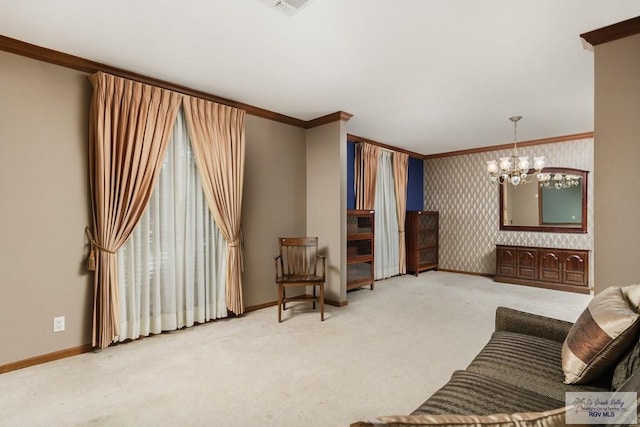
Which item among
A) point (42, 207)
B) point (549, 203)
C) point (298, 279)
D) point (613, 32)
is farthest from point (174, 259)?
point (549, 203)

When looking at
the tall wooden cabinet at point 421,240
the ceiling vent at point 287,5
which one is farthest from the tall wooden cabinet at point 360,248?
the ceiling vent at point 287,5

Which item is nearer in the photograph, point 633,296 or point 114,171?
point 633,296

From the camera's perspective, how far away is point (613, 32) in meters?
2.23

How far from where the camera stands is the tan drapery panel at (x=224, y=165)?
135 inches

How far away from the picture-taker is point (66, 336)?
8.77ft

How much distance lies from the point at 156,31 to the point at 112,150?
1167mm

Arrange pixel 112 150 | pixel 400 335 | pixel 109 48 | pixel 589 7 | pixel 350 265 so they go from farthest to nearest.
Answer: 1. pixel 350 265
2. pixel 400 335
3. pixel 112 150
4. pixel 109 48
5. pixel 589 7

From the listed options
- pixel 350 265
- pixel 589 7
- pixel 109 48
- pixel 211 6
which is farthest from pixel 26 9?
pixel 350 265

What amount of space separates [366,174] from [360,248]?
1402 mm

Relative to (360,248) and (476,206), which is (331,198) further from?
(476,206)

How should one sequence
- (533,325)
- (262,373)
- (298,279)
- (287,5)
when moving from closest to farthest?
1. (533,325)
2. (287,5)
3. (262,373)
4. (298,279)

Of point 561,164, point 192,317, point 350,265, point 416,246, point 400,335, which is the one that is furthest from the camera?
point 416,246

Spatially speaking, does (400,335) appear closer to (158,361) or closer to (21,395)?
(158,361)

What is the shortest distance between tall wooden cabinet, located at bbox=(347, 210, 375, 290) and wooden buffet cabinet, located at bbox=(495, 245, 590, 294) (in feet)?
8.53
